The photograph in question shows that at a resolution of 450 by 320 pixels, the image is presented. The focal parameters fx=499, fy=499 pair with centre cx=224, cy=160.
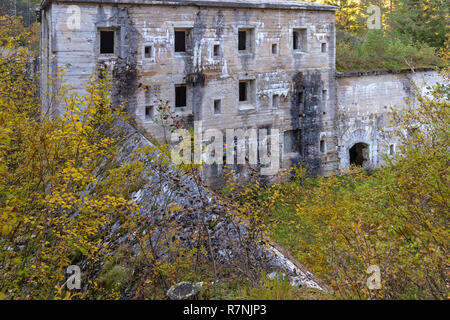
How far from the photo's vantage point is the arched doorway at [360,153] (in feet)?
65.3

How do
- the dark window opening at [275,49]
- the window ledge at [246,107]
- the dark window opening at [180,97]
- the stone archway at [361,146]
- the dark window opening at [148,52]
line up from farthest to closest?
the stone archway at [361,146] < the dark window opening at [275,49] < the window ledge at [246,107] < the dark window opening at [180,97] < the dark window opening at [148,52]

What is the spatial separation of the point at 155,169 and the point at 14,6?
23.7 metres

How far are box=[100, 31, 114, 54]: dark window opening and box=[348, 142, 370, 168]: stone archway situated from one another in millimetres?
10344

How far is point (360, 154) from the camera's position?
20250 millimetres

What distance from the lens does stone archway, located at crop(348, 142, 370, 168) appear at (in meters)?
19.9

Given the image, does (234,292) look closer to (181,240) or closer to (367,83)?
(181,240)

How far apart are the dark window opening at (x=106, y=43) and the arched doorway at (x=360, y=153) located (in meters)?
10.7

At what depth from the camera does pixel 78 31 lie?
13.3 m

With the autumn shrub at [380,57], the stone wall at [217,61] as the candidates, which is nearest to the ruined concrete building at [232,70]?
the stone wall at [217,61]

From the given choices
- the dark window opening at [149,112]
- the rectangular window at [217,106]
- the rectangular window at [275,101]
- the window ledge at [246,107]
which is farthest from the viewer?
the rectangular window at [275,101]

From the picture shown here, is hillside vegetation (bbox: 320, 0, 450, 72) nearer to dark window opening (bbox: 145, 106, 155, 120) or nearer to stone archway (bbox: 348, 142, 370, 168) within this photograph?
stone archway (bbox: 348, 142, 370, 168)

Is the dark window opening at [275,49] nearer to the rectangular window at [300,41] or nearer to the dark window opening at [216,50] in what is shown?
the rectangular window at [300,41]

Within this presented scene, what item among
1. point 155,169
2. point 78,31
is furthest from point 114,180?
point 78,31
